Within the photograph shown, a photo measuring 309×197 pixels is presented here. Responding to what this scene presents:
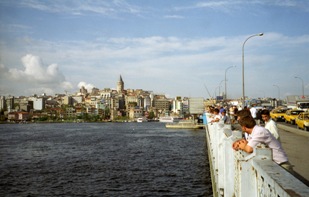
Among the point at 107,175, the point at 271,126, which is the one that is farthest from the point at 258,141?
the point at 107,175

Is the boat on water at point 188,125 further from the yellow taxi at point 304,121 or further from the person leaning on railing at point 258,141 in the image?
the person leaning on railing at point 258,141

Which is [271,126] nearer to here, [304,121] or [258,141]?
[258,141]

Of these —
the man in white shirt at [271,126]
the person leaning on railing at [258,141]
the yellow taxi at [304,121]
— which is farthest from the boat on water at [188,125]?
the person leaning on railing at [258,141]

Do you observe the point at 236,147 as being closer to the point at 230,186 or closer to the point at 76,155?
the point at 230,186

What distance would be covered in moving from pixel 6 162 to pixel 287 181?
113 feet

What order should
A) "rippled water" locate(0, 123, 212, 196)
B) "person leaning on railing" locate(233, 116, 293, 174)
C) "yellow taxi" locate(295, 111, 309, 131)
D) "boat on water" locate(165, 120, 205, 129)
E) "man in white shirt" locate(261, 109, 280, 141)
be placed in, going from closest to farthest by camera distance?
"person leaning on railing" locate(233, 116, 293, 174)
"man in white shirt" locate(261, 109, 280, 141)
"rippled water" locate(0, 123, 212, 196)
"yellow taxi" locate(295, 111, 309, 131)
"boat on water" locate(165, 120, 205, 129)

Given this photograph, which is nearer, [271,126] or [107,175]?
[271,126]

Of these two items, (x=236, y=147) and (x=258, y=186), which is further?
(x=236, y=147)

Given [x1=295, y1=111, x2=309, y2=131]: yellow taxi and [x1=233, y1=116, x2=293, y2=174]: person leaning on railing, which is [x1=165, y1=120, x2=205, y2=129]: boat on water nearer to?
[x1=295, y1=111, x2=309, y2=131]: yellow taxi

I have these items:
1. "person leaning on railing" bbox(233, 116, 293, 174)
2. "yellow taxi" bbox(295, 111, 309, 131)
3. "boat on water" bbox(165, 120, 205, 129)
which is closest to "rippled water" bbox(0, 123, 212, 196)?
"yellow taxi" bbox(295, 111, 309, 131)

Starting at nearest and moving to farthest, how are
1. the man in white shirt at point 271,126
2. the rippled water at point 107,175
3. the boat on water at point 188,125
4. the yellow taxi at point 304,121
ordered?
Answer: 1. the man in white shirt at point 271,126
2. the rippled water at point 107,175
3. the yellow taxi at point 304,121
4. the boat on water at point 188,125

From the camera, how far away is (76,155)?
37031 millimetres

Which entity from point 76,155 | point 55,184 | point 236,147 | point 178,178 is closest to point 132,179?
point 178,178

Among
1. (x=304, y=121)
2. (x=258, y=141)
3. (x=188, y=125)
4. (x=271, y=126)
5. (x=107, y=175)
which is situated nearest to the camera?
(x=258, y=141)
